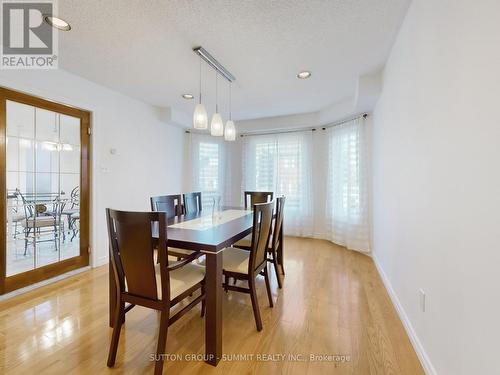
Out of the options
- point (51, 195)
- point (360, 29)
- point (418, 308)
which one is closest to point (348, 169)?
point (360, 29)

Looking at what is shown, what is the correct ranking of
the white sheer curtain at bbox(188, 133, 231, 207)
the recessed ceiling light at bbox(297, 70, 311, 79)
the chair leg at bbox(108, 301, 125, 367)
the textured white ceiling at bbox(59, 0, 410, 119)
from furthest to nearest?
1. the white sheer curtain at bbox(188, 133, 231, 207)
2. the recessed ceiling light at bbox(297, 70, 311, 79)
3. the textured white ceiling at bbox(59, 0, 410, 119)
4. the chair leg at bbox(108, 301, 125, 367)

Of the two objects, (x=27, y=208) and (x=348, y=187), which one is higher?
(x=348, y=187)

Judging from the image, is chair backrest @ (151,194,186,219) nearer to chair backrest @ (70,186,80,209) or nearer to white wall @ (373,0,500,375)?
chair backrest @ (70,186,80,209)

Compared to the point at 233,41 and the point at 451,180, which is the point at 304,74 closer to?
the point at 233,41

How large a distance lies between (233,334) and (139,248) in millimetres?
1013

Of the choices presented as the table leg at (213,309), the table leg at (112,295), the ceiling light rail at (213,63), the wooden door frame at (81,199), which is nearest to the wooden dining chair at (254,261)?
→ the table leg at (213,309)

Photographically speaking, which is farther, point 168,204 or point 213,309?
point 168,204

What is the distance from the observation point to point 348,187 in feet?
12.2

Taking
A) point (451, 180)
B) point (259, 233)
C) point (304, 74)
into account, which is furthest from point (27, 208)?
point (451, 180)

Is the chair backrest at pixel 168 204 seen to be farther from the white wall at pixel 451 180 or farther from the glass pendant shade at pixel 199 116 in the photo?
the white wall at pixel 451 180

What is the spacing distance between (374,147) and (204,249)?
117 inches

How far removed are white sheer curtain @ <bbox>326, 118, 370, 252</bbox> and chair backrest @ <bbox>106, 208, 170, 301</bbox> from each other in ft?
10.4

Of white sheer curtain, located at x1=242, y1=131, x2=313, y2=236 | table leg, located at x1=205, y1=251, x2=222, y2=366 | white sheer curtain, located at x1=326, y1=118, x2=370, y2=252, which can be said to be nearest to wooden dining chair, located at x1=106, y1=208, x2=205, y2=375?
table leg, located at x1=205, y1=251, x2=222, y2=366

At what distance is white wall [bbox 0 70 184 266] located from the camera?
8.36 feet
